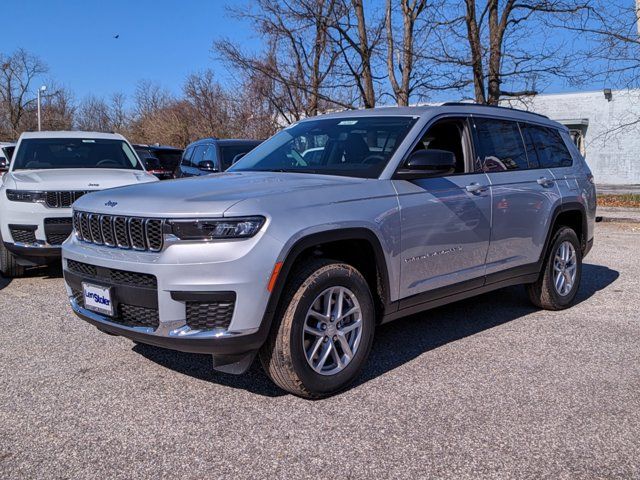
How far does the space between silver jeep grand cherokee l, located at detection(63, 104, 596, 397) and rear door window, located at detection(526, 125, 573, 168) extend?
35 cm

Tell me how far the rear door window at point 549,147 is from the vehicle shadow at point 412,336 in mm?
1450

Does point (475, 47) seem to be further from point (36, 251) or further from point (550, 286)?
point (36, 251)

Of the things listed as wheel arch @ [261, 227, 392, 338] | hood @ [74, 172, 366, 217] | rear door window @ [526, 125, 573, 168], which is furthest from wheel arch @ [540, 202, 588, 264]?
hood @ [74, 172, 366, 217]

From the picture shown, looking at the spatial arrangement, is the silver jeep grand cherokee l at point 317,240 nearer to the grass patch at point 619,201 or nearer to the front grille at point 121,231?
the front grille at point 121,231

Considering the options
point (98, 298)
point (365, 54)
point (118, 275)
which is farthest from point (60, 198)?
point (365, 54)

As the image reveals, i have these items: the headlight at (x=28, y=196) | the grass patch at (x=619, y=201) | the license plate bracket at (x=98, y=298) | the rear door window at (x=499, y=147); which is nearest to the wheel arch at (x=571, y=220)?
the rear door window at (x=499, y=147)

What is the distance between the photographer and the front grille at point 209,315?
3.35m

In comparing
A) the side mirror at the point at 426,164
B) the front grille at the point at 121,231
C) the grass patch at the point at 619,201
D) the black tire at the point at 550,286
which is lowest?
the grass patch at the point at 619,201

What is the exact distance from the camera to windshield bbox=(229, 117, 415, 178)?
4410 mm

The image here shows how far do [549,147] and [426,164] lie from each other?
2.51m

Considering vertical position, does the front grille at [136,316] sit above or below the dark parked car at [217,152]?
below

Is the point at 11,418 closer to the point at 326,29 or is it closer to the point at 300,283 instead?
the point at 300,283

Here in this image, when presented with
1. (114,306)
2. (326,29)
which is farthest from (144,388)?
(326,29)

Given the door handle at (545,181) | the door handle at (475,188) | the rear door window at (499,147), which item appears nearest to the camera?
the door handle at (475,188)
